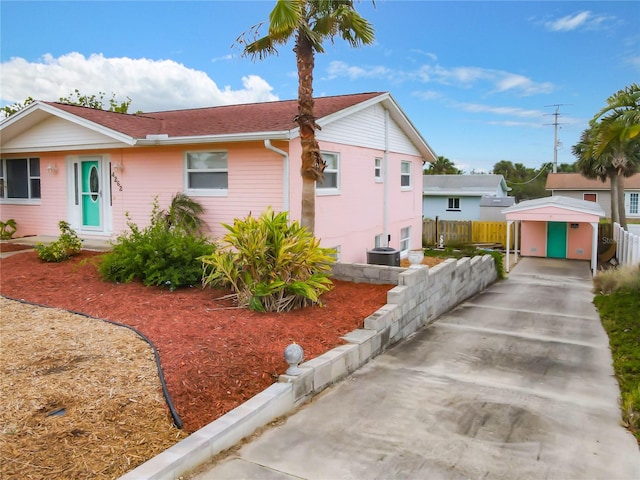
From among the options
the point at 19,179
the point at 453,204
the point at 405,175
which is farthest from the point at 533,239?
the point at 19,179

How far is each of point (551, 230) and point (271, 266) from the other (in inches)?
812

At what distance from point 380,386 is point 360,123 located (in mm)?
9883

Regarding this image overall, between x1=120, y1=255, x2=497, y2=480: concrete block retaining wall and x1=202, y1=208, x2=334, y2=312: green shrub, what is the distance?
114cm

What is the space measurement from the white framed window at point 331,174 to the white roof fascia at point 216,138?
249cm

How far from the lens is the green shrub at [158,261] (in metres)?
8.34

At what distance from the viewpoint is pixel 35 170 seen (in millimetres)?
15477

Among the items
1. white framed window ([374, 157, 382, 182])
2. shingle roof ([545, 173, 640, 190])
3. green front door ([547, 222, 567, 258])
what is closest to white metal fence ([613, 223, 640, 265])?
green front door ([547, 222, 567, 258])

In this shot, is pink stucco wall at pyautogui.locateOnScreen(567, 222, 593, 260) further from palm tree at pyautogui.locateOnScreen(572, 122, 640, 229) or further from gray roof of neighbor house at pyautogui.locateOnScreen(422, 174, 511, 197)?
gray roof of neighbor house at pyautogui.locateOnScreen(422, 174, 511, 197)

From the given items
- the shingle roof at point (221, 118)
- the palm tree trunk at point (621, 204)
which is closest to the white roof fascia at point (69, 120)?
the shingle roof at point (221, 118)

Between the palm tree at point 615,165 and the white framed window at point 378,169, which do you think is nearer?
the white framed window at point 378,169

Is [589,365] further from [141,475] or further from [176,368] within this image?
[141,475]

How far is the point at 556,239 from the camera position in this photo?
24000 mm

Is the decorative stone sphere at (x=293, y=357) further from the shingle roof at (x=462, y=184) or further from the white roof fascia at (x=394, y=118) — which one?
the shingle roof at (x=462, y=184)

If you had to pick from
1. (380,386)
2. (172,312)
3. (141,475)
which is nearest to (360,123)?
(172,312)
